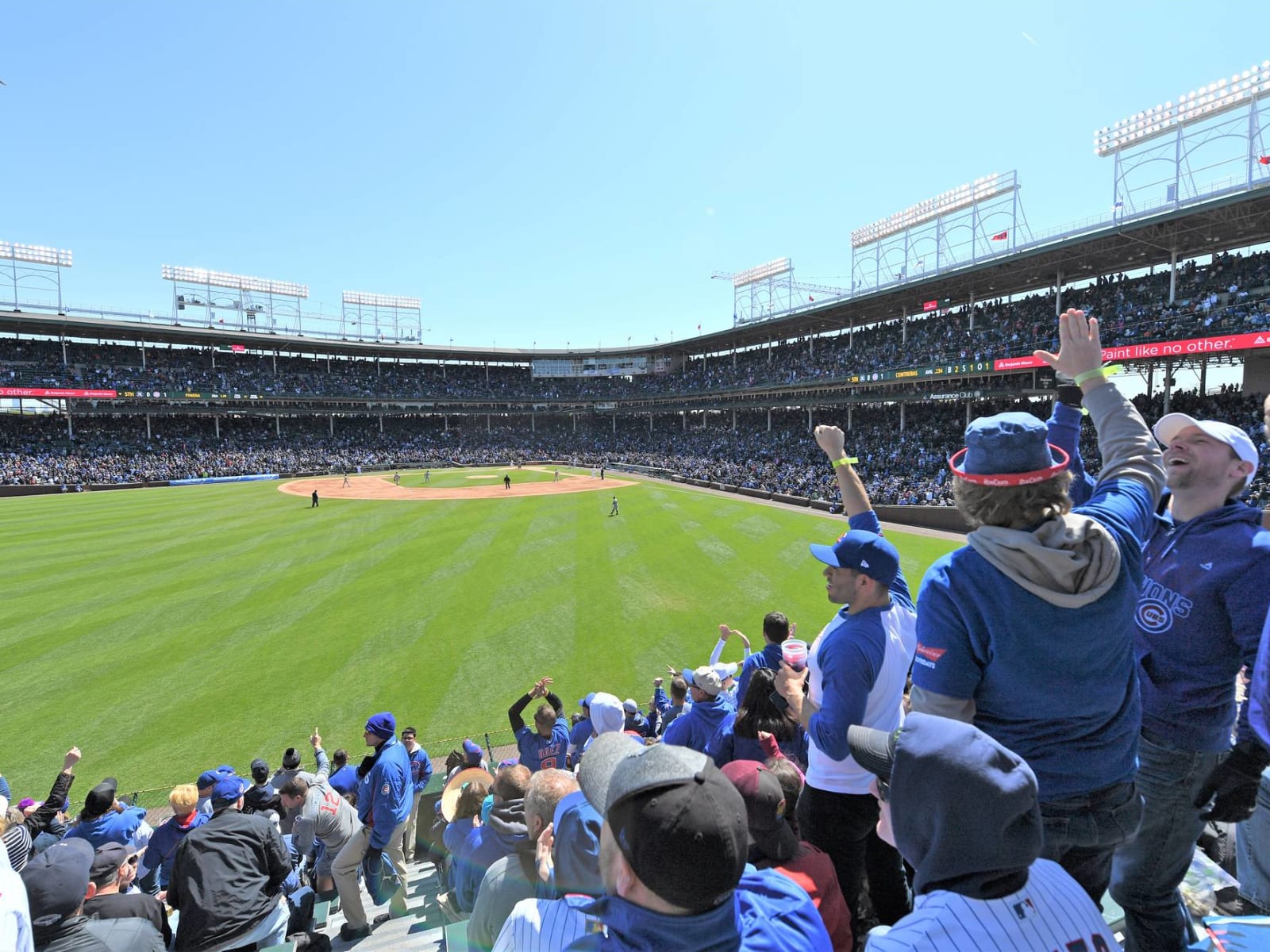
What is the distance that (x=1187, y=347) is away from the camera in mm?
26047

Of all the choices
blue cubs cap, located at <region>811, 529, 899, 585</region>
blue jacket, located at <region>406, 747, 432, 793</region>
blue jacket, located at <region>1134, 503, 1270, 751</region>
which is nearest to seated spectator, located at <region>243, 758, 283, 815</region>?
blue jacket, located at <region>406, 747, 432, 793</region>

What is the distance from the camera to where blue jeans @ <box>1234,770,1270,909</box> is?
2533 millimetres

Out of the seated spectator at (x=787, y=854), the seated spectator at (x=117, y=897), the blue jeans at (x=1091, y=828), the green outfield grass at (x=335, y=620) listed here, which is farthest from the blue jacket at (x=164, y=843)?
the blue jeans at (x=1091, y=828)

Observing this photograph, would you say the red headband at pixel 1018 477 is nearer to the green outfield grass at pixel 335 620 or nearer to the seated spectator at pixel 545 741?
the seated spectator at pixel 545 741

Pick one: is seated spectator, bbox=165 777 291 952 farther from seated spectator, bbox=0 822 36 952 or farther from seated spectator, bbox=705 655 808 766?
seated spectator, bbox=705 655 808 766

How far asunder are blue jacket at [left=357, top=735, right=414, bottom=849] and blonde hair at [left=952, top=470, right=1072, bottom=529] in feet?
18.8

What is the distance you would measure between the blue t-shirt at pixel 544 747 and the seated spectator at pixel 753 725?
6.79ft

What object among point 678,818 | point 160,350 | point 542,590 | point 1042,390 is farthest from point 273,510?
point 160,350

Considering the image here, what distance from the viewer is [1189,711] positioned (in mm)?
2947

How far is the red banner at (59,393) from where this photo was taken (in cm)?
5072

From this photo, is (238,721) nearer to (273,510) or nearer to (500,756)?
(500,756)

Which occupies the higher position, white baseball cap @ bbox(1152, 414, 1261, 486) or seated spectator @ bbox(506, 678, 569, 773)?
white baseball cap @ bbox(1152, 414, 1261, 486)

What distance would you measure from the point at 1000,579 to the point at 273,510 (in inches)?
1431

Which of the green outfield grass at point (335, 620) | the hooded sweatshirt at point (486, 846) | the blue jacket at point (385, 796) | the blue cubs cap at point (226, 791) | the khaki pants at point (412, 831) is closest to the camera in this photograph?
the hooded sweatshirt at point (486, 846)
